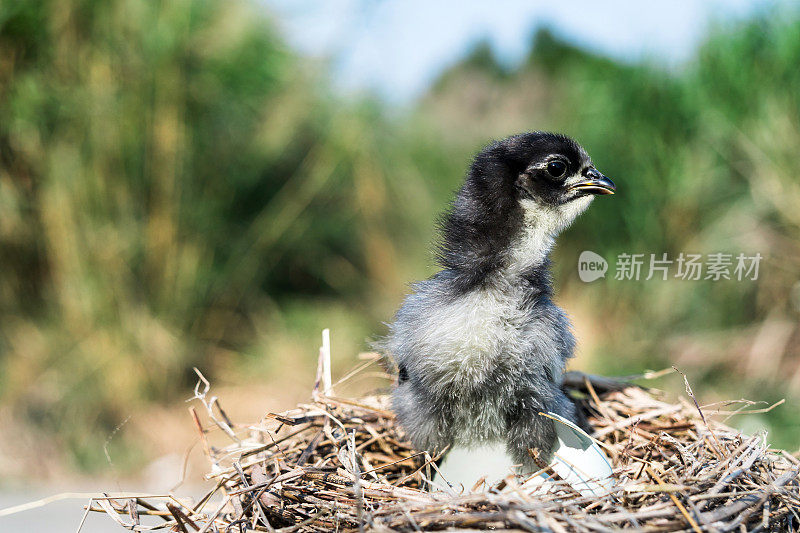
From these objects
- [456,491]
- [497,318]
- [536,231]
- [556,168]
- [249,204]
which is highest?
[249,204]

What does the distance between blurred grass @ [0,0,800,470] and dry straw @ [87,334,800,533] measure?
1980 mm

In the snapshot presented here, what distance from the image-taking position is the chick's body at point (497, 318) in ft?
3.90

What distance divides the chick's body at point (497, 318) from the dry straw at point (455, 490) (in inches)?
3.6

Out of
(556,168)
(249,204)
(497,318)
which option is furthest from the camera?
(249,204)

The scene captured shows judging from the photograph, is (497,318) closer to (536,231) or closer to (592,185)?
(536,231)

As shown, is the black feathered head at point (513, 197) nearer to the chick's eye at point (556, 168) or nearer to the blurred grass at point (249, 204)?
the chick's eye at point (556, 168)

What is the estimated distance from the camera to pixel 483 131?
16.9ft

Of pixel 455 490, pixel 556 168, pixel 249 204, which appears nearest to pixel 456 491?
pixel 455 490

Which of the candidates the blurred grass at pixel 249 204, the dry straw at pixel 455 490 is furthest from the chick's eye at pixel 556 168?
the blurred grass at pixel 249 204

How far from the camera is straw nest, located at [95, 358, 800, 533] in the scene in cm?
98

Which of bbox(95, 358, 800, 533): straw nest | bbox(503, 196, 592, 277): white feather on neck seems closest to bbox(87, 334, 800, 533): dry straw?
bbox(95, 358, 800, 533): straw nest

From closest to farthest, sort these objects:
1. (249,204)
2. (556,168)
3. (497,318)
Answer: (497,318), (556,168), (249,204)

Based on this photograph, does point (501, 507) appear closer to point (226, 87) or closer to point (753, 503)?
point (753, 503)

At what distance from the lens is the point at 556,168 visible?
4.22 ft
